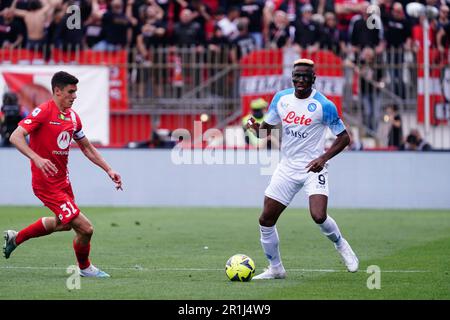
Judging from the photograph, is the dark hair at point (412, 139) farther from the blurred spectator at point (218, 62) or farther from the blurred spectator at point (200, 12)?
the blurred spectator at point (200, 12)

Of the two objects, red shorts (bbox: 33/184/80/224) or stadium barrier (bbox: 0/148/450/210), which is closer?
red shorts (bbox: 33/184/80/224)

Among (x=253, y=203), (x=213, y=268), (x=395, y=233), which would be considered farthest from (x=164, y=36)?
(x=213, y=268)

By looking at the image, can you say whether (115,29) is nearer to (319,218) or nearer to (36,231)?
(36,231)

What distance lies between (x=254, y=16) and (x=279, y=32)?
1314 mm

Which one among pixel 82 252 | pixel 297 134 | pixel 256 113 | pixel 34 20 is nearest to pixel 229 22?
pixel 256 113

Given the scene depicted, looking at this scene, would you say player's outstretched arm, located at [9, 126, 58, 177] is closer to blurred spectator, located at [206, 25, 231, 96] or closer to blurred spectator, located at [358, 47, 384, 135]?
blurred spectator, located at [206, 25, 231, 96]

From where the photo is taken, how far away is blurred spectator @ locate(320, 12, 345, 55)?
2500cm

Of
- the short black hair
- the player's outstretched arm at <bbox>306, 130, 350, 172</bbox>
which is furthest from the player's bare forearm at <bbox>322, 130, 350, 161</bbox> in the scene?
the short black hair

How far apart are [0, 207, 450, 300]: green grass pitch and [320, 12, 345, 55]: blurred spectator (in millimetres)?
4179

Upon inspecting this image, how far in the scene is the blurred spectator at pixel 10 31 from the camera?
25.2 meters

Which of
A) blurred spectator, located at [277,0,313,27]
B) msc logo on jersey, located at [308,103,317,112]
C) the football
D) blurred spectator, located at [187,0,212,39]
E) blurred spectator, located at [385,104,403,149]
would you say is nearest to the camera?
the football

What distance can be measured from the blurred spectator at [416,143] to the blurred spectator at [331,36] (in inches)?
103

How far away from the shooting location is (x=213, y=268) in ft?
43.3

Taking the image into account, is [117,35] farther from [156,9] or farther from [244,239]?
[244,239]
